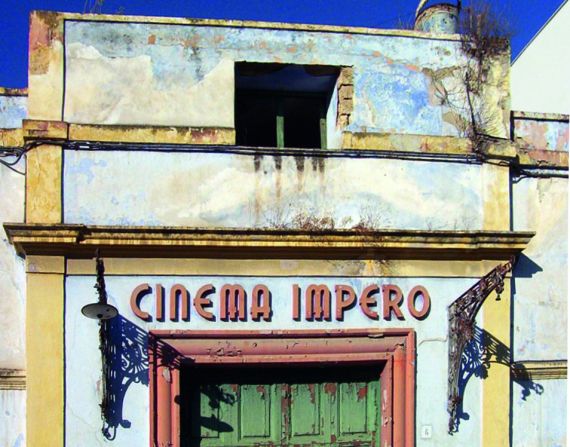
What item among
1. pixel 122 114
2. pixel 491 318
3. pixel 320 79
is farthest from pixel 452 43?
pixel 122 114

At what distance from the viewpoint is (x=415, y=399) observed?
7262 mm

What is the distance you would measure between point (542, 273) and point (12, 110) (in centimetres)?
592

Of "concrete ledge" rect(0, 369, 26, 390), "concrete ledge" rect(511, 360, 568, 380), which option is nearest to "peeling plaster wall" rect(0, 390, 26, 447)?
"concrete ledge" rect(0, 369, 26, 390)

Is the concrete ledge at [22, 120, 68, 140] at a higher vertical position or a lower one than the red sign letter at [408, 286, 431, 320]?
higher

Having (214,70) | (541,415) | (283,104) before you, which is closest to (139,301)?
(214,70)

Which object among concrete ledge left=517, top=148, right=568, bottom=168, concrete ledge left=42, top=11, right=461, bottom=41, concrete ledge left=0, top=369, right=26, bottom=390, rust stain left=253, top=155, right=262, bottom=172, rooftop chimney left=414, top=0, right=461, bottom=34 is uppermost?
rooftop chimney left=414, top=0, right=461, bottom=34

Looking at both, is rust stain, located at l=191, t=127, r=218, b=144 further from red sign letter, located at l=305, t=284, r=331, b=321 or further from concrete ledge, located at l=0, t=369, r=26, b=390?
concrete ledge, located at l=0, t=369, r=26, b=390

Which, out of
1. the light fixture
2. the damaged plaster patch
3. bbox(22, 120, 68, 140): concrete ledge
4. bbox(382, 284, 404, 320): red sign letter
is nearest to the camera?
the light fixture

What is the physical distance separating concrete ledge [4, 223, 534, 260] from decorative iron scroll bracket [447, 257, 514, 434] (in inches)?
13.7

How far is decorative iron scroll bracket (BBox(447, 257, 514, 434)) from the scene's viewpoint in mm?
6938

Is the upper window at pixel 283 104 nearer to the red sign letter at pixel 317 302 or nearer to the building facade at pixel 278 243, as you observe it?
the building facade at pixel 278 243

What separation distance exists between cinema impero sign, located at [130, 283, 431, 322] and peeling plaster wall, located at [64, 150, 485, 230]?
0.66 m

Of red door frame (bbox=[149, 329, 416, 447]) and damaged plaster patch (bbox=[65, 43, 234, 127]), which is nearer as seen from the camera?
red door frame (bbox=[149, 329, 416, 447])

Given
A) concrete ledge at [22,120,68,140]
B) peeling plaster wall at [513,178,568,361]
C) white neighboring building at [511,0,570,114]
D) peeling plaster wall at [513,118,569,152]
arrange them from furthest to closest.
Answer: white neighboring building at [511,0,570,114] → peeling plaster wall at [513,118,569,152] → peeling plaster wall at [513,178,568,361] → concrete ledge at [22,120,68,140]
